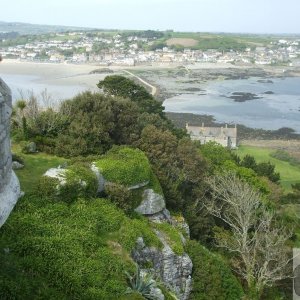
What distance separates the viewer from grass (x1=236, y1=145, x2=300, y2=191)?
4216 cm

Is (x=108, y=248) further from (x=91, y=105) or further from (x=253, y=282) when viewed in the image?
(x=91, y=105)

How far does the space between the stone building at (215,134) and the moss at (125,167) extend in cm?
3492

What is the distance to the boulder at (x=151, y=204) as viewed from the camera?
58.6 feet

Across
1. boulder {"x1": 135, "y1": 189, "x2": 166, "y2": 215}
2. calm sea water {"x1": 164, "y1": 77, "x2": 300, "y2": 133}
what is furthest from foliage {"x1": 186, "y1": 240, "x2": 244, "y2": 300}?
calm sea water {"x1": 164, "y1": 77, "x2": 300, "y2": 133}

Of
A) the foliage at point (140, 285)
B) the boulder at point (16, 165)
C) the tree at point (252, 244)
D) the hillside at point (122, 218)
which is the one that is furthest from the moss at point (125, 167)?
the foliage at point (140, 285)

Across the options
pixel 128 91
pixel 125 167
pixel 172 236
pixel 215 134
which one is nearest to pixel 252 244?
pixel 172 236

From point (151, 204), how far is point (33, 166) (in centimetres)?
499

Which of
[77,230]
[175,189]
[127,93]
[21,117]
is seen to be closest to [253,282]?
[175,189]

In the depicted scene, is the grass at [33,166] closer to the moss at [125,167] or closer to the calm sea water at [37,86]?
the moss at [125,167]

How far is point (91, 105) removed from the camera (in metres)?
23.1

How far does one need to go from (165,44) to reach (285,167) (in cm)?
14187

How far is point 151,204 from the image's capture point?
18.1m

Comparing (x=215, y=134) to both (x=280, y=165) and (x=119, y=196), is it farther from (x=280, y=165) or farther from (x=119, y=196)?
(x=119, y=196)

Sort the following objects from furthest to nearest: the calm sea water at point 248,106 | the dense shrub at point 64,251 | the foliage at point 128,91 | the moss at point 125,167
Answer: the calm sea water at point 248,106 < the foliage at point 128,91 < the moss at point 125,167 < the dense shrub at point 64,251
